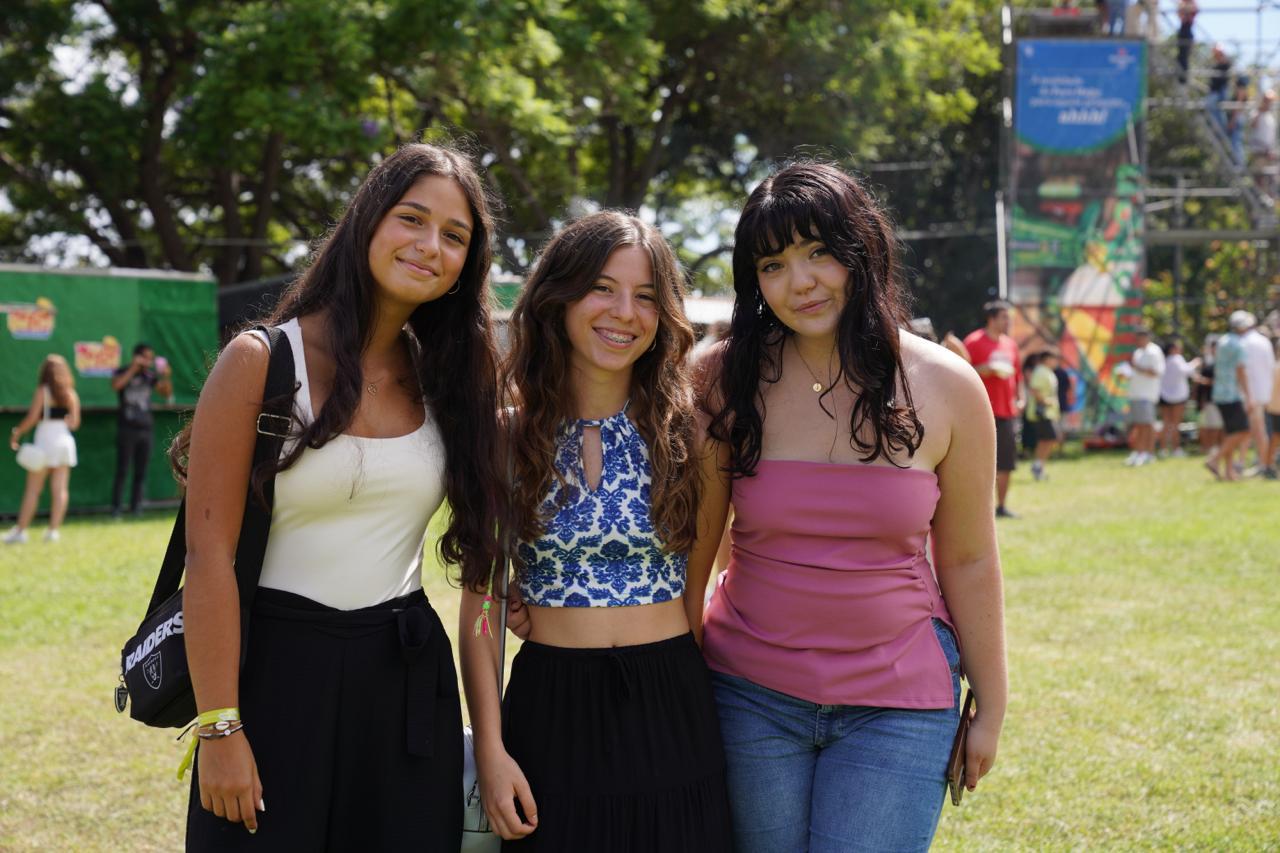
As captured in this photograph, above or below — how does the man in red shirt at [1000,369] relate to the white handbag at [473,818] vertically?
above

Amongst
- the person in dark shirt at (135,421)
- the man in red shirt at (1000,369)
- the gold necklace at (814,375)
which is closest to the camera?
the gold necklace at (814,375)

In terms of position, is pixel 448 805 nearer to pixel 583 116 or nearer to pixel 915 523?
pixel 915 523

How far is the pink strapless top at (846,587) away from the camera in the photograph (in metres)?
2.48

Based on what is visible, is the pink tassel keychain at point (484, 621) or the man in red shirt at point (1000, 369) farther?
the man in red shirt at point (1000, 369)

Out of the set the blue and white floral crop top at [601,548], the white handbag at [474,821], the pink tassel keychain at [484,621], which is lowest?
the white handbag at [474,821]

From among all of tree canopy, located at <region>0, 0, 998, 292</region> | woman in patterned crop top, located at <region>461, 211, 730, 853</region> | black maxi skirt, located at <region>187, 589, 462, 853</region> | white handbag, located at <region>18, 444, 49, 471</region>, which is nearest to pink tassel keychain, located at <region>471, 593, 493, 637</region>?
woman in patterned crop top, located at <region>461, 211, 730, 853</region>

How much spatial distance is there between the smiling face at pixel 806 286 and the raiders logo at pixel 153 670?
1462mm

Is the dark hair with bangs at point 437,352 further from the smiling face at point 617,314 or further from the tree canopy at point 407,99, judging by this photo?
the tree canopy at point 407,99

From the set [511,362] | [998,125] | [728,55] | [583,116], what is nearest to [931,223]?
[998,125]

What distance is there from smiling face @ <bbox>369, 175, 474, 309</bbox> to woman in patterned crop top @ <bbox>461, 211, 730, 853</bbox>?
0.27m

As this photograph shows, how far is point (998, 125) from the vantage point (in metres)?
30.5

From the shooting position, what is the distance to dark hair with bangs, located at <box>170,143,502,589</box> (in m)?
2.48

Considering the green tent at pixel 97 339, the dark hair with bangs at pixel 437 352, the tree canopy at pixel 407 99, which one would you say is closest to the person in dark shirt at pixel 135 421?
the green tent at pixel 97 339

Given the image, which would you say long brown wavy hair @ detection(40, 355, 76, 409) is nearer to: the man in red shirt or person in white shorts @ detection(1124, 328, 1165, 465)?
the man in red shirt
